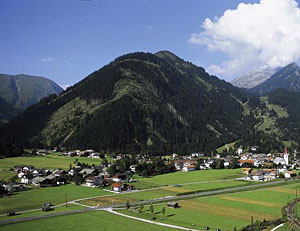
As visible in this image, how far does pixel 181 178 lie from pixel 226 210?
4626 cm

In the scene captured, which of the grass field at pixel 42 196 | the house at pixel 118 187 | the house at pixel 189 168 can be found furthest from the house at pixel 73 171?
the house at pixel 189 168

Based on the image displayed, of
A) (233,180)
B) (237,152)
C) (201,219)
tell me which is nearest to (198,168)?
(233,180)

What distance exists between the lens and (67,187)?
90438 mm

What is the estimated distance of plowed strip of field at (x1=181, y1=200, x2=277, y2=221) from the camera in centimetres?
5749

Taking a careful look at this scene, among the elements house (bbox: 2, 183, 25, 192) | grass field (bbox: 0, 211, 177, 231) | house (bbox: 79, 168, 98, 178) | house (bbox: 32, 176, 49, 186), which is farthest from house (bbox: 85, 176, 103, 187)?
grass field (bbox: 0, 211, 177, 231)

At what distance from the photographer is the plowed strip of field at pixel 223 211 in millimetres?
57487

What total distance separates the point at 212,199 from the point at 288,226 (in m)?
24.1

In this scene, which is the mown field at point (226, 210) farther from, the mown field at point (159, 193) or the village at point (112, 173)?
the village at point (112, 173)

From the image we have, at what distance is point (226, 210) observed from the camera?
2453 inches

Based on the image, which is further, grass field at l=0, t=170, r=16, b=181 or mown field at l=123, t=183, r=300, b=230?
grass field at l=0, t=170, r=16, b=181

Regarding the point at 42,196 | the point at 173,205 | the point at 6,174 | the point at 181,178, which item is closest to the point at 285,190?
the point at 181,178

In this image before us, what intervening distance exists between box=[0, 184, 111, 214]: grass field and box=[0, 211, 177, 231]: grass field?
11912 mm

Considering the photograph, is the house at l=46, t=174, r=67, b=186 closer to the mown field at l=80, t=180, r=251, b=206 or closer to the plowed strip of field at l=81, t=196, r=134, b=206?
the mown field at l=80, t=180, r=251, b=206

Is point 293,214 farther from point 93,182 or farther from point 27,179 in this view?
point 27,179
